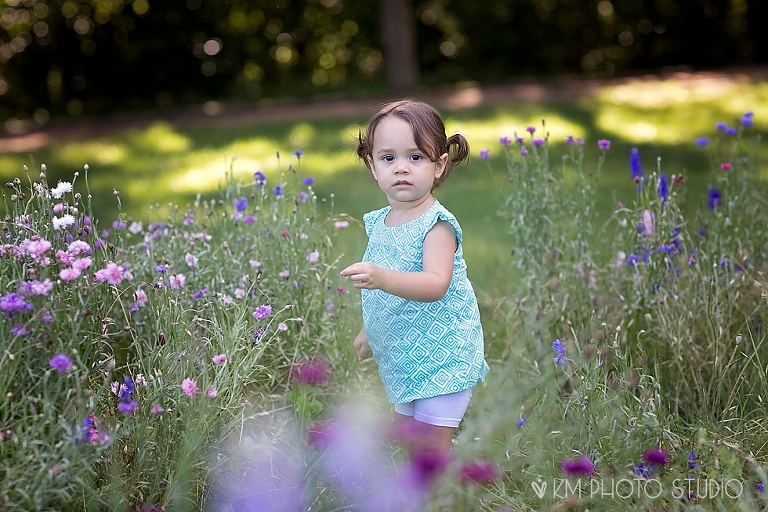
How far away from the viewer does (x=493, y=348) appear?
3736 mm

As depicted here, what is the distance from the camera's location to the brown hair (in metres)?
2.53

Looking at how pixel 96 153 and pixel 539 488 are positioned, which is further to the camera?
pixel 96 153

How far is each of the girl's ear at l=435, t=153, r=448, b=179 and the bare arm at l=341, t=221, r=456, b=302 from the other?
0.63 feet

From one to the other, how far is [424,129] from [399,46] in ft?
28.7

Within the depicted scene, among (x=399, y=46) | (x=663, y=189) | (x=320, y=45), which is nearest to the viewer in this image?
(x=663, y=189)

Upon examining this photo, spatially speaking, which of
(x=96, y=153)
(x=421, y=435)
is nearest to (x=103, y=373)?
(x=421, y=435)

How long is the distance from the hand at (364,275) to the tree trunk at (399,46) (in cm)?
885

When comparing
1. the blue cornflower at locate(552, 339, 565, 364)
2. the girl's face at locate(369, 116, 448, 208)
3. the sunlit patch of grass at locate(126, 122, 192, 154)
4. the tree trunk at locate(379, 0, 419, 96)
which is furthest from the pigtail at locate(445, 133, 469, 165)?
the tree trunk at locate(379, 0, 419, 96)

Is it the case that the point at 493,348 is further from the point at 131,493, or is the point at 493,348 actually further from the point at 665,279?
the point at 131,493

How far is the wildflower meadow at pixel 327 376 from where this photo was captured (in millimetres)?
2252

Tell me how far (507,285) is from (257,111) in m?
7.18

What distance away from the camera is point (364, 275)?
2248mm

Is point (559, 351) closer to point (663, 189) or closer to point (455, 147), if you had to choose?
point (455, 147)

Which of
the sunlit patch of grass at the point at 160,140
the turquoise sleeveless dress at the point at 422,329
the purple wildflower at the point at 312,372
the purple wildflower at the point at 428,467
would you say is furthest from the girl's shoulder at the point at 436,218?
the sunlit patch of grass at the point at 160,140
